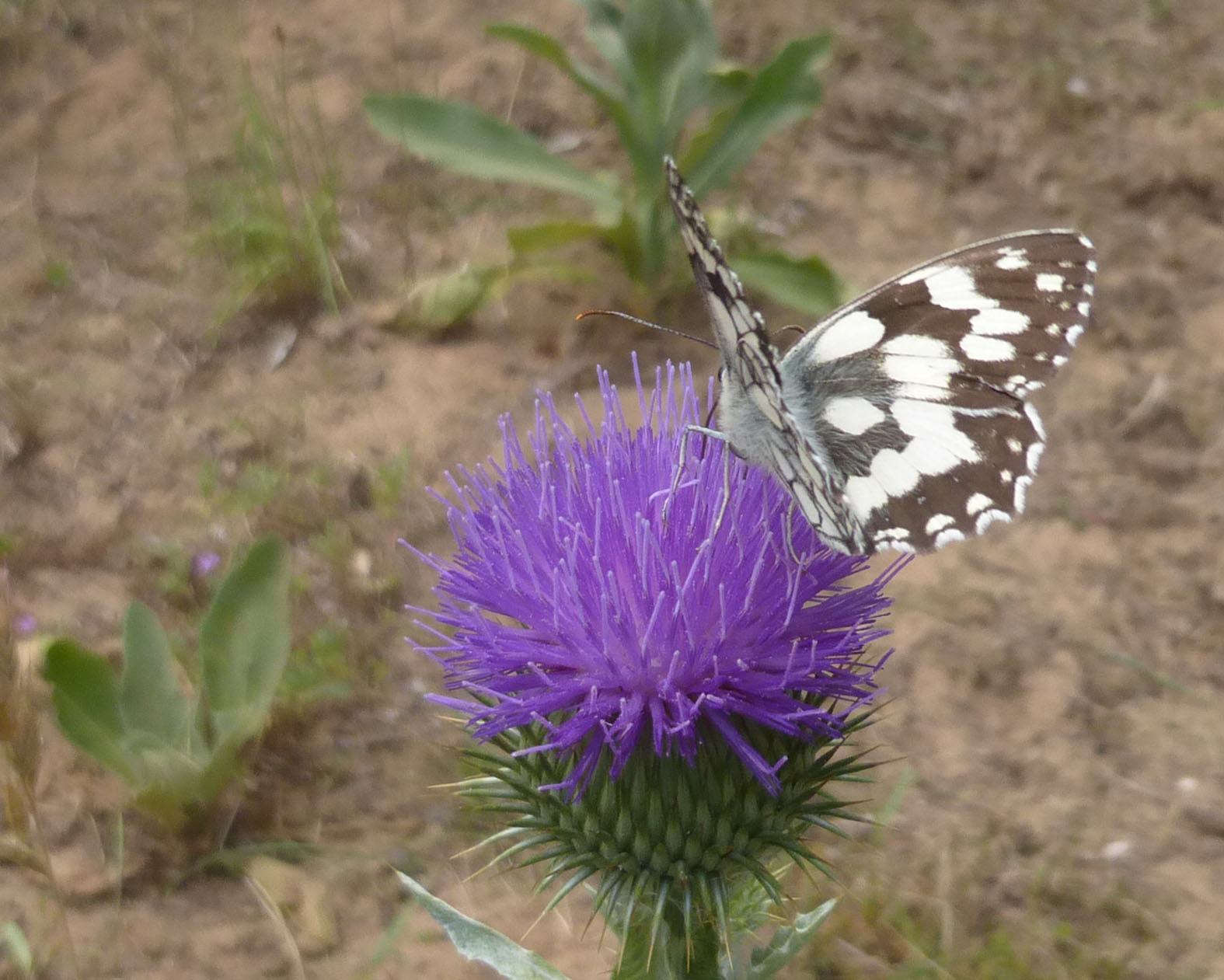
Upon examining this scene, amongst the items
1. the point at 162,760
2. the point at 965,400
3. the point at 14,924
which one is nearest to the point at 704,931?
the point at 965,400

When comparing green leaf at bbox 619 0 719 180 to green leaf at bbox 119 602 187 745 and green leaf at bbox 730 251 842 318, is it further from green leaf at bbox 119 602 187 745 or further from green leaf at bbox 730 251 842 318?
green leaf at bbox 119 602 187 745

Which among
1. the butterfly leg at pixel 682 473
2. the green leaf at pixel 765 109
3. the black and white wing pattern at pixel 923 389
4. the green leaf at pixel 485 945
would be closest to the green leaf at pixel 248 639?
the green leaf at pixel 485 945

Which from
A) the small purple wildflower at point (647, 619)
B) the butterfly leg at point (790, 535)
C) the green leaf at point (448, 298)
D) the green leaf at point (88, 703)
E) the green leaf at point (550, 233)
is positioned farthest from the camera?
the green leaf at point (448, 298)

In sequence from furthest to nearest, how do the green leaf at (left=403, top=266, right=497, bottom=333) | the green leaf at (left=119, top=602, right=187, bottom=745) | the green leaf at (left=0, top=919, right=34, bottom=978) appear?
the green leaf at (left=403, top=266, right=497, bottom=333) < the green leaf at (left=119, top=602, right=187, bottom=745) < the green leaf at (left=0, top=919, right=34, bottom=978)

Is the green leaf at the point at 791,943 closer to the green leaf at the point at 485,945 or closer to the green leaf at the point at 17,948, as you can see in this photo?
the green leaf at the point at 485,945

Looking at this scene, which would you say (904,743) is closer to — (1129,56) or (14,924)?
(14,924)

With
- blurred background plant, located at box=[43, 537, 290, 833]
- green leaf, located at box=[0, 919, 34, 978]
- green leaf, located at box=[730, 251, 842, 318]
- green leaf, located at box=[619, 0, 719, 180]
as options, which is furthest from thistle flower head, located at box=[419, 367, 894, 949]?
green leaf, located at box=[619, 0, 719, 180]
